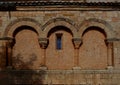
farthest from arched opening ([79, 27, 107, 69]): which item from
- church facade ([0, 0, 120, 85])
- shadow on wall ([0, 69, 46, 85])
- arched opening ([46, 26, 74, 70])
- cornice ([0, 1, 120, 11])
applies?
shadow on wall ([0, 69, 46, 85])

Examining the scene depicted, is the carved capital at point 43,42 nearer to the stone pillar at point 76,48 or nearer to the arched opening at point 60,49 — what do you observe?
the arched opening at point 60,49

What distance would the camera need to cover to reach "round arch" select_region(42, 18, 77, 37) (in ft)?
54.7

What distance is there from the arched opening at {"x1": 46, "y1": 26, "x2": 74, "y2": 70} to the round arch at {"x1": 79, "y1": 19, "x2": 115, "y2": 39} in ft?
2.17

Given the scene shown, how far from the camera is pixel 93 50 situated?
659 inches

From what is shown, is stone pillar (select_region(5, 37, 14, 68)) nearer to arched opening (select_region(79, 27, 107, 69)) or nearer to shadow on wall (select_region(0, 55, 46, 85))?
shadow on wall (select_region(0, 55, 46, 85))

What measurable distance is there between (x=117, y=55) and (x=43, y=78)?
3.50 metres

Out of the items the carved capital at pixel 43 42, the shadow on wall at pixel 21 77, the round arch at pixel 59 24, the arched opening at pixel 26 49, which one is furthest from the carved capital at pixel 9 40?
the round arch at pixel 59 24

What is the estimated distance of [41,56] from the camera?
16.6 meters

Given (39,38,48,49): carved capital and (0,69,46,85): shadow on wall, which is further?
(39,38,48,49): carved capital

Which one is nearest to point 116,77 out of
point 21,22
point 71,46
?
point 71,46

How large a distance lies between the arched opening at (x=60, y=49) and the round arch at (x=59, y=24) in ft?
0.53

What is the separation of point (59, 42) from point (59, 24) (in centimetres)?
84

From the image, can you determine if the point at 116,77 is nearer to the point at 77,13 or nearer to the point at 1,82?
the point at 77,13

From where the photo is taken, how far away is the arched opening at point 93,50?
1664 centimetres
